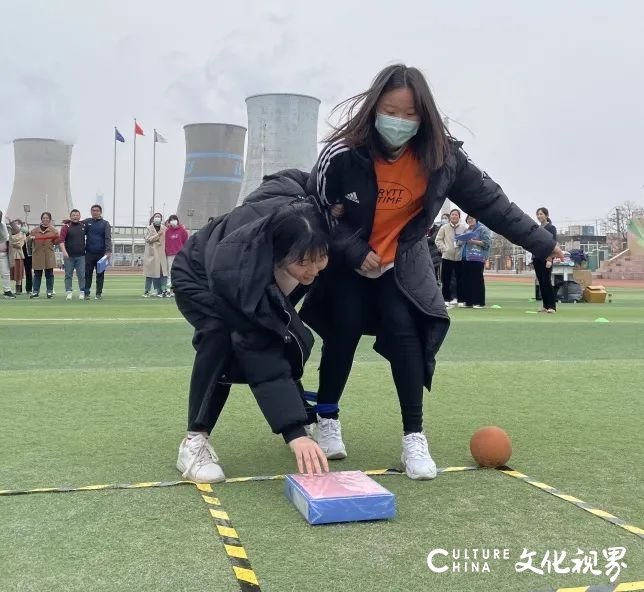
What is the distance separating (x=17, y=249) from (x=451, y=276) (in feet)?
30.0

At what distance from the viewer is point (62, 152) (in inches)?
2402

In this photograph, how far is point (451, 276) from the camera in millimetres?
14695

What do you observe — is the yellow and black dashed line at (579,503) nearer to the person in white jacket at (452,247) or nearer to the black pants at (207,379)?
the black pants at (207,379)

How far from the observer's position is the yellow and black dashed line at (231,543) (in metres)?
2.06

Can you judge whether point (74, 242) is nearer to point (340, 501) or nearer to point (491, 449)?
point (491, 449)

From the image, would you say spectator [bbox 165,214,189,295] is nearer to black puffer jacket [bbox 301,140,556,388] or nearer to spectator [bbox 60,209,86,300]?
spectator [bbox 60,209,86,300]

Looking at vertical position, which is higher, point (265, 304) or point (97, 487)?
point (265, 304)

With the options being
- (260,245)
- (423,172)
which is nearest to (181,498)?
(260,245)

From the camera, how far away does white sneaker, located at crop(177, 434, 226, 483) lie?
9.89 feet

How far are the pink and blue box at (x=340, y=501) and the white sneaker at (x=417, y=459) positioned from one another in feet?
1.32

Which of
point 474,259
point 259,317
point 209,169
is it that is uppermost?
point 209,169

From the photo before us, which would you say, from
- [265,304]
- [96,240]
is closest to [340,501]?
[265,304]

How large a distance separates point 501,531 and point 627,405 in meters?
2.46

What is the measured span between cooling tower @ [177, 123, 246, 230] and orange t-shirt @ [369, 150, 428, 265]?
55340 millimetres
